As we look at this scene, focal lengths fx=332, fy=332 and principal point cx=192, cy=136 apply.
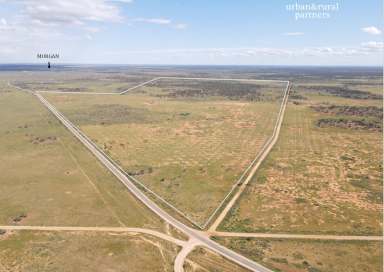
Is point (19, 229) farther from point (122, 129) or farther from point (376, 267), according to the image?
point (122, 129)

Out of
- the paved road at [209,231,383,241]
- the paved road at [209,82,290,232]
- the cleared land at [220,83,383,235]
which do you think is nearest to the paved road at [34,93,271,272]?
the paved road at [209,231,383,241]

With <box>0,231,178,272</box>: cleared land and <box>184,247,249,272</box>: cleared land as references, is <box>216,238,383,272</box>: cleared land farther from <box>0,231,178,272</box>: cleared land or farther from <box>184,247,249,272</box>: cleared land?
<box>0,231,178,272</box>: cleared land

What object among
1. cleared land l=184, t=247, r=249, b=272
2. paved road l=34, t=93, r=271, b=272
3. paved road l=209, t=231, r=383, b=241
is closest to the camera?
cleared land l=184, t=247, r=249, b=272

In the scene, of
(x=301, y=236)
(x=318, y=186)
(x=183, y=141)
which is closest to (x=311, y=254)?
(x=301, y=236)

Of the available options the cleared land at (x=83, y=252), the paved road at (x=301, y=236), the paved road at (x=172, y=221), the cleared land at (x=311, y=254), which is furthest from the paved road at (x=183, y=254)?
the cleared land at (x=311, y=254)

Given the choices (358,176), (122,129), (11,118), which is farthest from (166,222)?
(11,118)

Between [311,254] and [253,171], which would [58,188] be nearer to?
[253,171]
